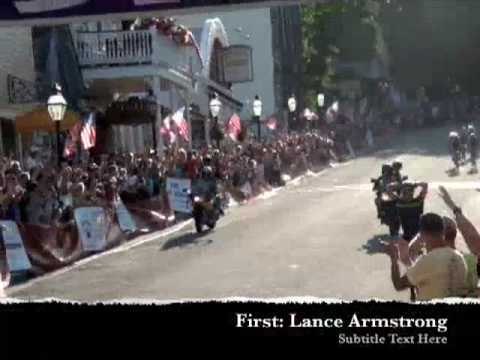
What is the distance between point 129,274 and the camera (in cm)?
1413

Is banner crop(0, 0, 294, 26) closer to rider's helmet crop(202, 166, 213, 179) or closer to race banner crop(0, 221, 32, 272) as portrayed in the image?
race banner crop(0, 221, 32, 272)

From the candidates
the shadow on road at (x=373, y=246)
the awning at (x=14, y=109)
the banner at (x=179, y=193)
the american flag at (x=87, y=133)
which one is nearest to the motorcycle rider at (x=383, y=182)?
the shadow on road at (x=373, y=246)

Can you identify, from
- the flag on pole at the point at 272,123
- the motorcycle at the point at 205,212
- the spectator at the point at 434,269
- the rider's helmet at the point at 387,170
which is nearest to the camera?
the spectator at the point at 434,269

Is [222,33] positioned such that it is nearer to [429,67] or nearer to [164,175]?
[164,175]

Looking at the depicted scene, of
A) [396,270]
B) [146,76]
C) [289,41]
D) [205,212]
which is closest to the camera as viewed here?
[396,270]

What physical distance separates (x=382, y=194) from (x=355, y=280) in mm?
5098

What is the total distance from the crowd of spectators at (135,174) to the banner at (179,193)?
18 cm

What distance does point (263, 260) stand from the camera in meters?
14.9

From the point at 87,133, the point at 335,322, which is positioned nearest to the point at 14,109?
the point at 87,133

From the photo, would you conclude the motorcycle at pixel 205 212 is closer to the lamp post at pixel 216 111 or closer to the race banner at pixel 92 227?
the race banner at pixel 92 227

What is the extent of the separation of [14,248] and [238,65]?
489 inches

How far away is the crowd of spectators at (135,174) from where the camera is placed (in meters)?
15.1

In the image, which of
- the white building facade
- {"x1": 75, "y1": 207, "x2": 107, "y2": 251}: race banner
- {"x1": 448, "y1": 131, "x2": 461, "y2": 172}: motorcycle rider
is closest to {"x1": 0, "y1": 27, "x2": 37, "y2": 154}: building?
the white building facade

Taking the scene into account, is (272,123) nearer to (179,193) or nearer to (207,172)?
(179,193)
